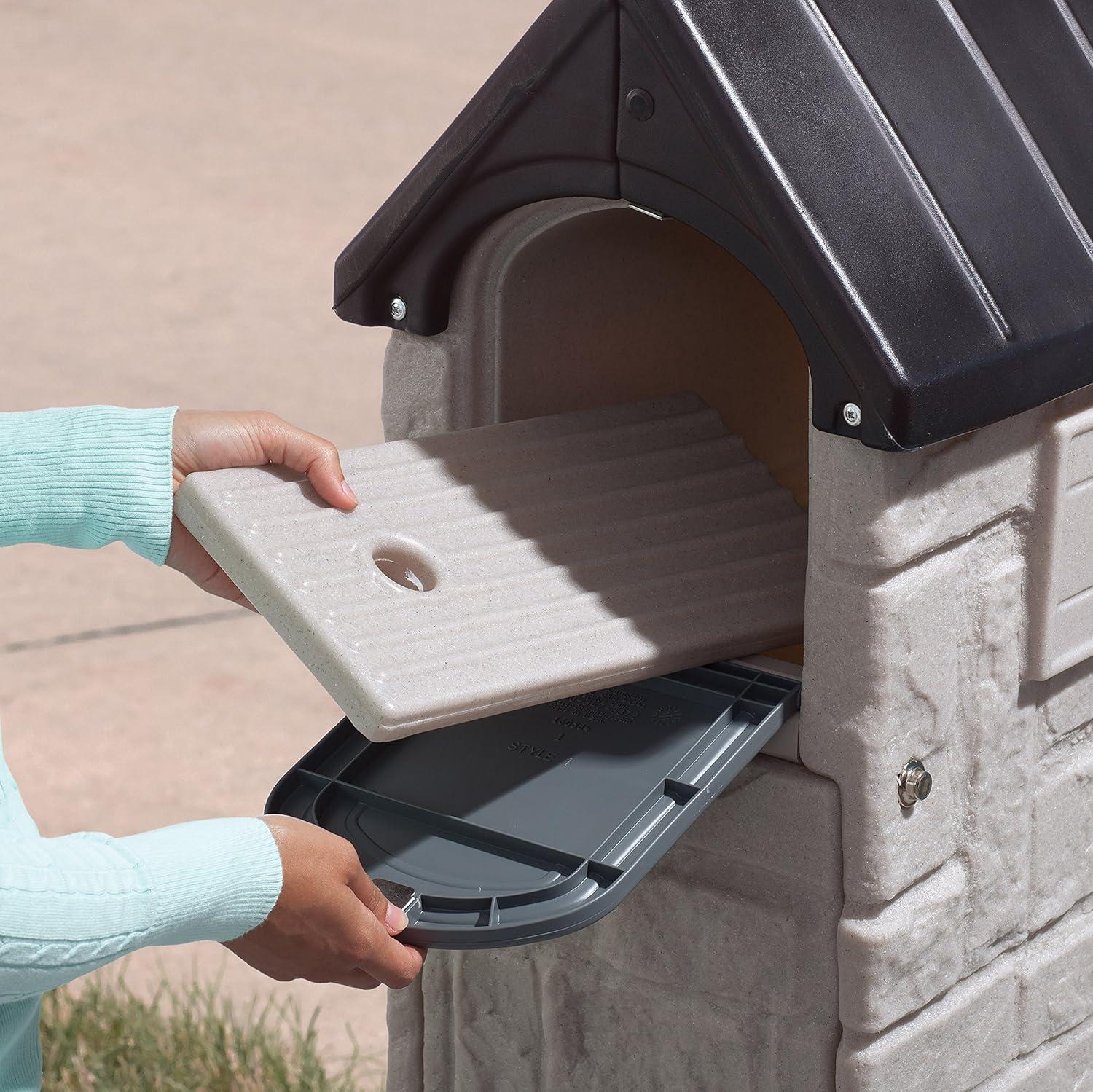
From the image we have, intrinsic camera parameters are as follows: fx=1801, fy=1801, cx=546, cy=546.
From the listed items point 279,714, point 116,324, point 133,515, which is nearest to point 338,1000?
point 279,714

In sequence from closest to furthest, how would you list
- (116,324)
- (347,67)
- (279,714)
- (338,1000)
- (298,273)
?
1. (338,1000)
2. (279,714)
3. (116,324)
4. (298,273)
5. (347,67)

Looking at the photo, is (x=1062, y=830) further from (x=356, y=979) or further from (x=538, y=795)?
(x=356, y=979)

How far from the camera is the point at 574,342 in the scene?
2.39 metres

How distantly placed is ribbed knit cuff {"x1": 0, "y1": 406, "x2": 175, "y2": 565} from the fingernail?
1.81 feet

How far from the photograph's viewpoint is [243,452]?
2121 millimetres

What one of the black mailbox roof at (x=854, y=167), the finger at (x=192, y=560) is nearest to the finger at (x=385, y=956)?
the finger at (x=192, y=560)

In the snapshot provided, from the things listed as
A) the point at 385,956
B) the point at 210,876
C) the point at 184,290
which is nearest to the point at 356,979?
the point at 385,956

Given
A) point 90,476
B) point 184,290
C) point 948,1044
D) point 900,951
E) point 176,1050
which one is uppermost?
point 184,290

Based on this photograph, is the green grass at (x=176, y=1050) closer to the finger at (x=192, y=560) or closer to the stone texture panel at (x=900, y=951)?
the finger at (x=192, y=560)

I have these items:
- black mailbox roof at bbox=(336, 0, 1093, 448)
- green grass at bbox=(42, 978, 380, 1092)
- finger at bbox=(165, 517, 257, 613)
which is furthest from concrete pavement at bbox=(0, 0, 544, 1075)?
black mailbox roof at bbox=(336, 0, 1093, 448)

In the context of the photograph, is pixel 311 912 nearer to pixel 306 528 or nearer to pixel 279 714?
pixel 306 528

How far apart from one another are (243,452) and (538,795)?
1.74 feet

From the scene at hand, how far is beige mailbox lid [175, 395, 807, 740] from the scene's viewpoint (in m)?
1.85

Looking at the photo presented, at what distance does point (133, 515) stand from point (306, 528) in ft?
0.95
